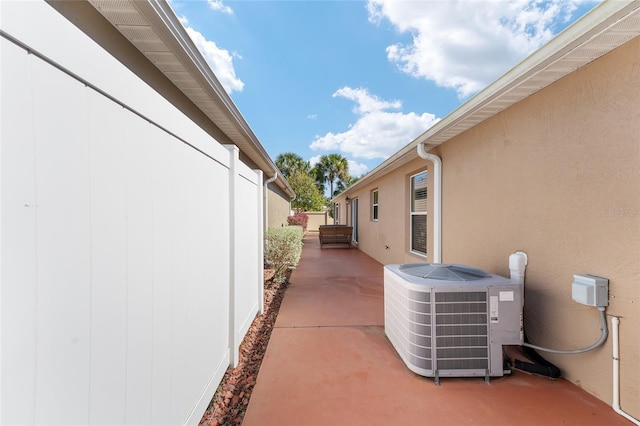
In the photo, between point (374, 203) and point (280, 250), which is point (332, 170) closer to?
point (374, 203)

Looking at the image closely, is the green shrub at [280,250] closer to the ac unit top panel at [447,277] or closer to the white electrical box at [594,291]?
the ac unit top panel at [447,277]

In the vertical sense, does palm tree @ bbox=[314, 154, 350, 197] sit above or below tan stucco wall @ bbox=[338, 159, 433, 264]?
above

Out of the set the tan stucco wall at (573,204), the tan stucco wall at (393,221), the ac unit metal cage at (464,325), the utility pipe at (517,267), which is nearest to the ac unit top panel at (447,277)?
the ac unit metal cage at (464,325)

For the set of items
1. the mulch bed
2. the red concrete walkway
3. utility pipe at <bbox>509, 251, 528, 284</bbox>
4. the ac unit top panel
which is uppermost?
utility pipe at <bbox>509, 251, 528, 284</bbox>

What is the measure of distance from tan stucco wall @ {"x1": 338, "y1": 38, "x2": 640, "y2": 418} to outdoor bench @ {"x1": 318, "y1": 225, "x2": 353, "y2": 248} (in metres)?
8.37

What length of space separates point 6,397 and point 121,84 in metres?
1.11

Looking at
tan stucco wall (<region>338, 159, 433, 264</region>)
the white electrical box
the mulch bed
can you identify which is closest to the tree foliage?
tan stucco wall (<region>338, 159, 433, 264</region>)

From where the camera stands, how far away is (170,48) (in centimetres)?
231

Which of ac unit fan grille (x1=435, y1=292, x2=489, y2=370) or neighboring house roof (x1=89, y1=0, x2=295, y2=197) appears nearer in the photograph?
neighboring house roof (x1=89, y1=0, x2=295, y2=197)

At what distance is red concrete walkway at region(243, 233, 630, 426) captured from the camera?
2158mm

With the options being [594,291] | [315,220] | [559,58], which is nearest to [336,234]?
[594,291]

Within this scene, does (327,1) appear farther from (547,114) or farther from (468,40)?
(547,114)

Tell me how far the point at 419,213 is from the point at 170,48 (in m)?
5.29

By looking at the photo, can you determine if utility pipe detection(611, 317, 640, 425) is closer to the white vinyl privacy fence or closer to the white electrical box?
the white electrical box
